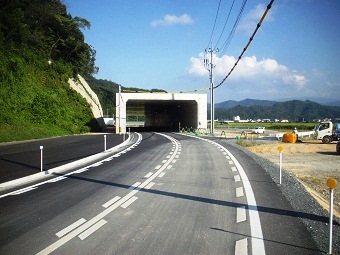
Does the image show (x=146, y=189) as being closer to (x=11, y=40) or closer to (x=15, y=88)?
(x=15, y=88)

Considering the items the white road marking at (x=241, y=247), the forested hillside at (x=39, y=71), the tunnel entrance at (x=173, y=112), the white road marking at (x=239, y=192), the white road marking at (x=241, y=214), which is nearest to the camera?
the white road marking at (x=241, y=247)

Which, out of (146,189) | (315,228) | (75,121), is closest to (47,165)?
(146,189)

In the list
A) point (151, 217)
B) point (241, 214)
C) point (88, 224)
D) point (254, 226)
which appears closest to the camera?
point (254, 226)

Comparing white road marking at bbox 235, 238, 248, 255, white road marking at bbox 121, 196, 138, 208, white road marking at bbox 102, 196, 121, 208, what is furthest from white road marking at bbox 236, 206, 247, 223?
white road marking at bbox 102, 196, 121, 208

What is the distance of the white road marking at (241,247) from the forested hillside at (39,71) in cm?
2354

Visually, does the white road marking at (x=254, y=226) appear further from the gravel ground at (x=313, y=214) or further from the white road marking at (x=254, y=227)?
the gravel ground at (x=313, y=214)

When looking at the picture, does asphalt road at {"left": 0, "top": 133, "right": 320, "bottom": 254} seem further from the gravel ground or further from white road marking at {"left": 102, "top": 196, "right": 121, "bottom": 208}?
the gravel ground

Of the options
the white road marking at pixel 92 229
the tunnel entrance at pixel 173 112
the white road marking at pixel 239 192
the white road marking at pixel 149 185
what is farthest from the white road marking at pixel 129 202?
the tunnel entrance at pixel 173 112

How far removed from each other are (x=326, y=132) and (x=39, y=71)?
3869 centimetres

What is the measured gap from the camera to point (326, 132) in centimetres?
3297

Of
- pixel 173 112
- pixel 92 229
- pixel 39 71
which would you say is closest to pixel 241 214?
pixel 92 229

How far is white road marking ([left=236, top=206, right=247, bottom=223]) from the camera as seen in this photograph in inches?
217

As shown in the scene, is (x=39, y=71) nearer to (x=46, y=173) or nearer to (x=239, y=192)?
(x=46, y=173)

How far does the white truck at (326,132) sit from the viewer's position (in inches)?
1212
